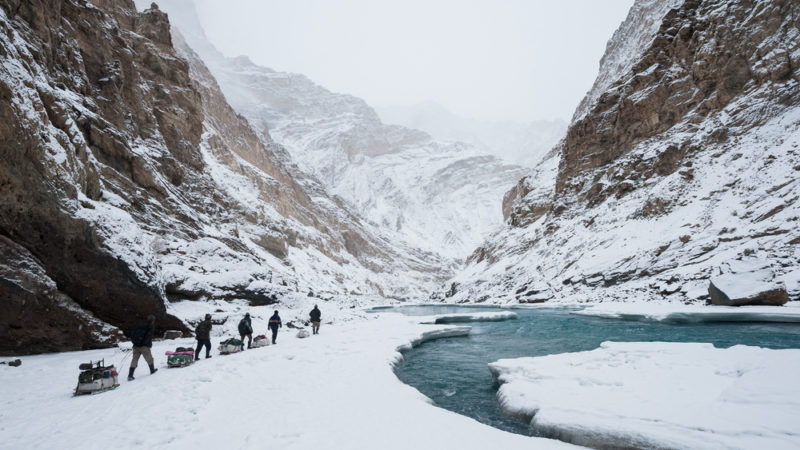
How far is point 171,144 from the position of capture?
4331 centimetres

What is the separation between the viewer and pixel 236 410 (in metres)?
7.36

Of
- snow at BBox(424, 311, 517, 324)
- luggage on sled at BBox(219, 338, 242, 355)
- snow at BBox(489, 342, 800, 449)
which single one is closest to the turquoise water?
snow at BBox(489, 342, 800, 449)

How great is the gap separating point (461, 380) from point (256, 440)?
7530mm

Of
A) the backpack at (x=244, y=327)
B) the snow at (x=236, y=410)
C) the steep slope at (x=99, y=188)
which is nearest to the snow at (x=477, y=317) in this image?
the steep slope at (x=99, y=188)

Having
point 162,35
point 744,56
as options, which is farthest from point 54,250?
point 744,56

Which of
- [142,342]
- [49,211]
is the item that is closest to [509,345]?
[142,342]

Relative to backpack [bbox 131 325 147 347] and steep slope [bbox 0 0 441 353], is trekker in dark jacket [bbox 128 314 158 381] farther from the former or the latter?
steep slope [bbox 0 0 441 353]

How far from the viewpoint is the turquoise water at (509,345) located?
981cm

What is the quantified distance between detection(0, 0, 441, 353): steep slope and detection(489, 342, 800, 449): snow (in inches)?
567

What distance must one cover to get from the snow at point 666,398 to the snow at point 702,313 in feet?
37.3

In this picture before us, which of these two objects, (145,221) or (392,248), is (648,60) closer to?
(145,221)

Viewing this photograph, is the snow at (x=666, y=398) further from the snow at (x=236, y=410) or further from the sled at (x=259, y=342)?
the sled at (x=259, y=342)

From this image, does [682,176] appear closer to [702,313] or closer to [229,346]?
[702,313]

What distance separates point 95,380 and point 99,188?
15.7 m
